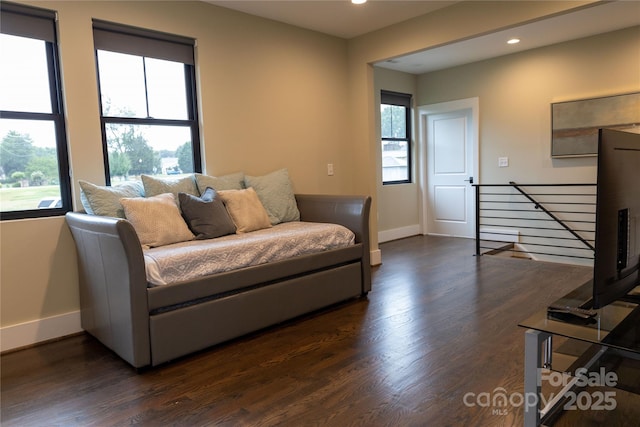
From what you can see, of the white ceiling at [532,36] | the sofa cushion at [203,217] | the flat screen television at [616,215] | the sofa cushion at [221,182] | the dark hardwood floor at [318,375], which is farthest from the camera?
the white ceiling at [532,36]

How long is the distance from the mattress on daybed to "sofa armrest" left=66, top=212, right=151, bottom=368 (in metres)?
0.12

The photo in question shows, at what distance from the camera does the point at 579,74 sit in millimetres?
4891

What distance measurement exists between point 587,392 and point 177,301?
77.4 inches

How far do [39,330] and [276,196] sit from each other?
76.7 inches

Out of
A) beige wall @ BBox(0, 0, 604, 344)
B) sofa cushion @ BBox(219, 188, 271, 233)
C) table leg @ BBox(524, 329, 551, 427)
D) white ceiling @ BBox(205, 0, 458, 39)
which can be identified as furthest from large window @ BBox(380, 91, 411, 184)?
table leg @ BBox(524, 329, 551, 427)

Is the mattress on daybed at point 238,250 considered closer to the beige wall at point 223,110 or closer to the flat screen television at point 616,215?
the beige wall at point 223,110

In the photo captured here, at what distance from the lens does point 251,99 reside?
388 centimetres

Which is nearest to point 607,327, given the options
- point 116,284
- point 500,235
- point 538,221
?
point 116,284

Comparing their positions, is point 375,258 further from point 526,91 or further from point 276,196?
point 526,91

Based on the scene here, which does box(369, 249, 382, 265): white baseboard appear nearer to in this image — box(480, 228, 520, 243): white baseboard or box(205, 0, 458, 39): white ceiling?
box(480, 228, 520, 243): white baseboard

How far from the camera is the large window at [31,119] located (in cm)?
267

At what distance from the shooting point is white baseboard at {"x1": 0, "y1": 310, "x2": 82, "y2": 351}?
2.65 m

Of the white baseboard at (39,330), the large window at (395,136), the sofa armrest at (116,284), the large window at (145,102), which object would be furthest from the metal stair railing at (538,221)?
the white baseboard at (39,330)

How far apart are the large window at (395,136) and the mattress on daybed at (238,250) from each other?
9.60 feet
